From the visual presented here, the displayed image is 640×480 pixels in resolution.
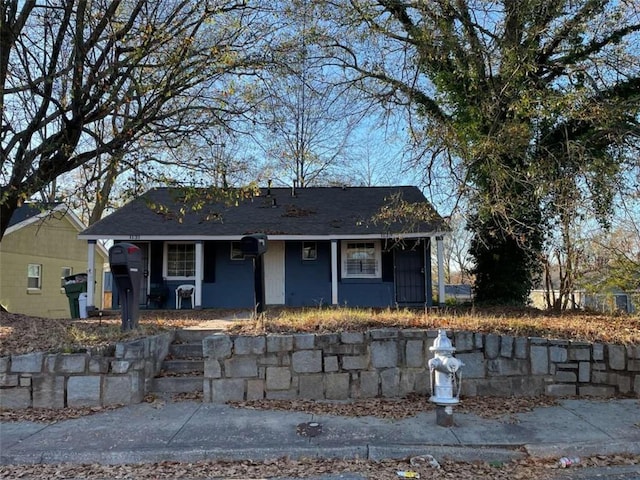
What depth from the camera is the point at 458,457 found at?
4363 mm

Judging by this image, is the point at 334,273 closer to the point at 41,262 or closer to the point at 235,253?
the point at 235,253

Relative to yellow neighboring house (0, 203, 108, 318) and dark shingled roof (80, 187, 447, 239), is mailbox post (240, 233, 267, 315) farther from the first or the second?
yellow neighboring house (0, 203, 108, 318)

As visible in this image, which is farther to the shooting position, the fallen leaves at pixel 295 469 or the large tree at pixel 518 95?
Answer: the large tree at pixel 518 95

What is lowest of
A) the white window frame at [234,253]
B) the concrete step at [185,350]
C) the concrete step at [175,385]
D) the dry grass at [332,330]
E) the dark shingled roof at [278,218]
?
the concrete step at [175,385]

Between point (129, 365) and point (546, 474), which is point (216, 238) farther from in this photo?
point (546, 474)

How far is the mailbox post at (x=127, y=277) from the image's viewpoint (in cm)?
691

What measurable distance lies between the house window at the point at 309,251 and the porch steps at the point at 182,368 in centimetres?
741

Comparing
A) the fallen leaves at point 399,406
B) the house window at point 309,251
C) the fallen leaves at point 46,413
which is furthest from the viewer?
the house window at point 309,251

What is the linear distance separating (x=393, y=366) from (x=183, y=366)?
289cm

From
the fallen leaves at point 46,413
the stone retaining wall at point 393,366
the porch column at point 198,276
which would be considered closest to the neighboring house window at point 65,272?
the porch column at point 198,276

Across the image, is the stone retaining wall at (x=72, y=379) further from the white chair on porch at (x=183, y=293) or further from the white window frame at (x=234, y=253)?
the white window frame at (x=234, y=253)

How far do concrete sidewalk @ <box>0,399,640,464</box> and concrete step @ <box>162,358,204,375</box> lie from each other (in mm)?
979

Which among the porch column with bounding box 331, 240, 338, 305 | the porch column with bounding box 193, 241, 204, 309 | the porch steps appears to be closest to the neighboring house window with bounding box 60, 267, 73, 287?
the porch column with bounding box 193, 241, 204, 309

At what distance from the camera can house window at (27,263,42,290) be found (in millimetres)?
19828
